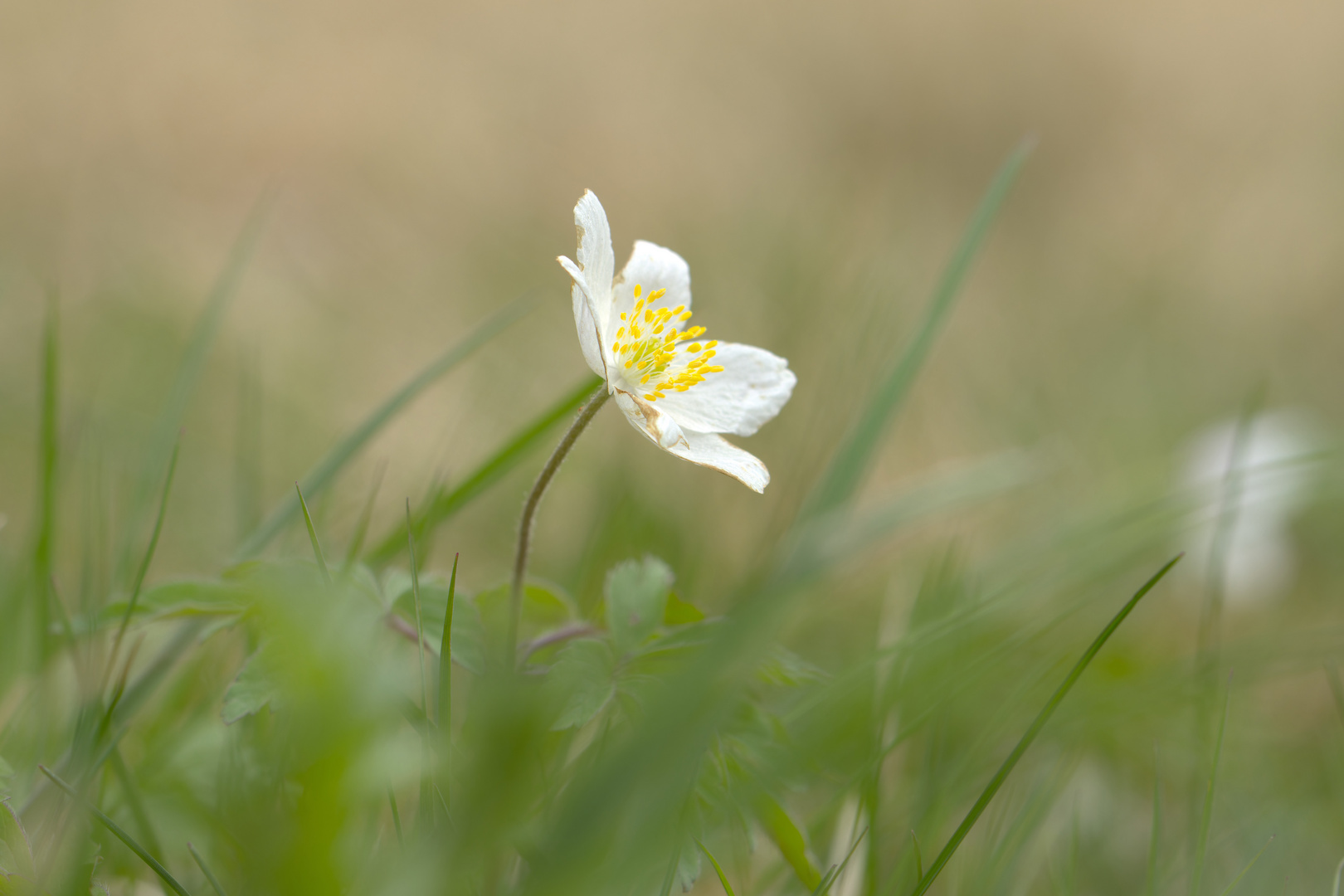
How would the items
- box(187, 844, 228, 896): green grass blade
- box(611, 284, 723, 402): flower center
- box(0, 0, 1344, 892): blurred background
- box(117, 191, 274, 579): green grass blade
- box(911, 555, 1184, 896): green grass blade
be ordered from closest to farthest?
box(187, 844, 228, 896): green grass blade
box(911, 555, 1184, 896): green grass blade
box(611, 284, 723, 402): flower center
box(117, 191, 274, 579): green grass blade
box(0, 0, 1344, 892): blurred background

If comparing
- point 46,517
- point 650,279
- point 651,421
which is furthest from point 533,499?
point 46,517

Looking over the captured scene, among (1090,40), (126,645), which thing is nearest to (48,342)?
(126,645)

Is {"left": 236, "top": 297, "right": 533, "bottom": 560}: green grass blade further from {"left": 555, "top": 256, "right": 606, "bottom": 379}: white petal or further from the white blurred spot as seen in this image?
the white blurred spot

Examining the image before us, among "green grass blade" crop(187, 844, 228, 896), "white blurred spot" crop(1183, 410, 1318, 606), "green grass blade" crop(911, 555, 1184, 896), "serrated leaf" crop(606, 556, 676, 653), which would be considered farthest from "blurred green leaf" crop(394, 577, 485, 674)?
"white blurred spot" crop(1183, 410, 1318, 606)

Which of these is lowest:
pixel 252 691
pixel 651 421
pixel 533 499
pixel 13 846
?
pixel 13 846

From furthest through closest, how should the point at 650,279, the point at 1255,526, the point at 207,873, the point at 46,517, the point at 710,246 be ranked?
1. the point at 710,246
2. the point at 1255,526
3. the point at 650,279
4. the point at 46,517
5. the point at 207,873

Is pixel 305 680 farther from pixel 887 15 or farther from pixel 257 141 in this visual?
pixel 887 15

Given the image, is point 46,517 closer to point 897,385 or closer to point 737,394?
point 737,394
